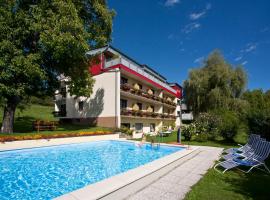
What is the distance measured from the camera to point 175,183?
7340 mm

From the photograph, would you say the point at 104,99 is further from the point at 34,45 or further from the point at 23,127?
the point at 34,45

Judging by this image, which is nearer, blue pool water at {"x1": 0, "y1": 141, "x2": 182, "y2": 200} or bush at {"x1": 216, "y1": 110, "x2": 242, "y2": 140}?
blue pool water at {"x1": 0, "y1": 141, "x2": 182, "y2": 200}

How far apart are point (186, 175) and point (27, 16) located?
1807cm

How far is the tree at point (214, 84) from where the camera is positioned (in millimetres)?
33719

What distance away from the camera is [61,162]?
12.7 m

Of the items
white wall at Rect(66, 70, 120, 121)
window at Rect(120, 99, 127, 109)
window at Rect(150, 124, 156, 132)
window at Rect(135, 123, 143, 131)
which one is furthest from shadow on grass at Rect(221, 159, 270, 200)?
window at Rect(150, 124, 156, 132)

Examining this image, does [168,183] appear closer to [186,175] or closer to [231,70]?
[186,175]

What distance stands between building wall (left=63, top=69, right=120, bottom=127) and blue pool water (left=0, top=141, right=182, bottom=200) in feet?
35.8

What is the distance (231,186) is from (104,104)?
2335cm

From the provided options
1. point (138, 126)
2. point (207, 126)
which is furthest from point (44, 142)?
point (138, 126)

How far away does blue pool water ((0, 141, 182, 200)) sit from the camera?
25.9 feet

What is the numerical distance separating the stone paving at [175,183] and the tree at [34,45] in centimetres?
1374

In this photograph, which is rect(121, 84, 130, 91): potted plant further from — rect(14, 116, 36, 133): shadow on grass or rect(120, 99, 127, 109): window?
rect(14, 116, 36, 133): shadow on grass

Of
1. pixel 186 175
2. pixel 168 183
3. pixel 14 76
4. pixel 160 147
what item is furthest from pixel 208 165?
pixel 14 76
